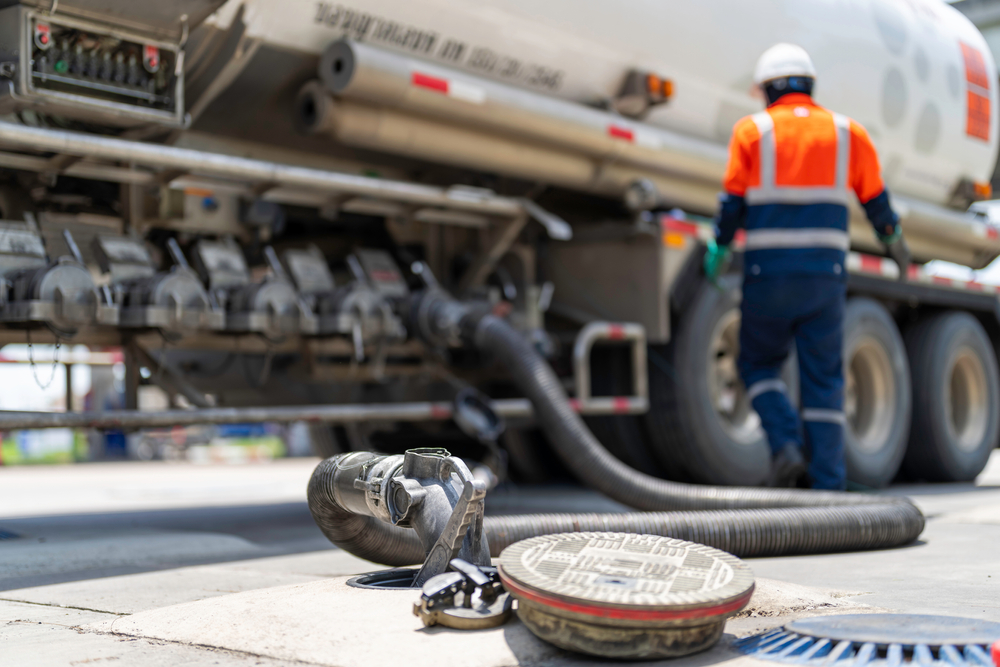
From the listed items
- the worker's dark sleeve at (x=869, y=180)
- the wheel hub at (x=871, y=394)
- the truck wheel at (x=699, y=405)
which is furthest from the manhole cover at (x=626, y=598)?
the wheel hub at (x=871, y=394)

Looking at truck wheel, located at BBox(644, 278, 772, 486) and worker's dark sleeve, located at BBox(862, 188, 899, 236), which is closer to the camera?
worker's dark sleeve, located at BBox(862, 188, 899, 236)

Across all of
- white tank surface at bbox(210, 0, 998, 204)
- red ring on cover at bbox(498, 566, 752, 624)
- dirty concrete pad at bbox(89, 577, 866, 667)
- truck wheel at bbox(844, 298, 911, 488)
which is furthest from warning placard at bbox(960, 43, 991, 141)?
red ring on cover at bbox(498, 566, 752, 624)

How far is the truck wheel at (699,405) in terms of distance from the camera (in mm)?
5195

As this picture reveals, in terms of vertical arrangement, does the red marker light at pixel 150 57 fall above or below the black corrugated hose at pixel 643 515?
above

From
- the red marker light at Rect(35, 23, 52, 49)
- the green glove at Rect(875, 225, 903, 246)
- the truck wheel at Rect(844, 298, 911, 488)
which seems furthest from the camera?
the truck wheel at Rect(844, 298, 911, 488)

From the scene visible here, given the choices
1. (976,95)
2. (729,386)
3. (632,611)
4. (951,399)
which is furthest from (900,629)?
(976,95)

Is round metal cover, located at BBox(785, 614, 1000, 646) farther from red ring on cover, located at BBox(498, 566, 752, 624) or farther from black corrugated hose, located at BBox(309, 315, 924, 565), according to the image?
black corrugated hose, located at BBox(309, 315, 924, 565)

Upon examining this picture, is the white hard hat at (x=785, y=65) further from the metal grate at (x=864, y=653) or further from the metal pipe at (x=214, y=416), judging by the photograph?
the metal grate at (x=864, y=653)

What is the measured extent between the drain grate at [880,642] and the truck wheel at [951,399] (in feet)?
17.3

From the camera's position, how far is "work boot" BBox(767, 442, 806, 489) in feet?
13.5

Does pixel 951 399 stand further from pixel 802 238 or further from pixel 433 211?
pixel 433 211

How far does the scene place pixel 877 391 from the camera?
6348mm

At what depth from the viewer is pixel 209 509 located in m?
5.49

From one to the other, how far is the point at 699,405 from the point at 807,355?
3.65 feet
